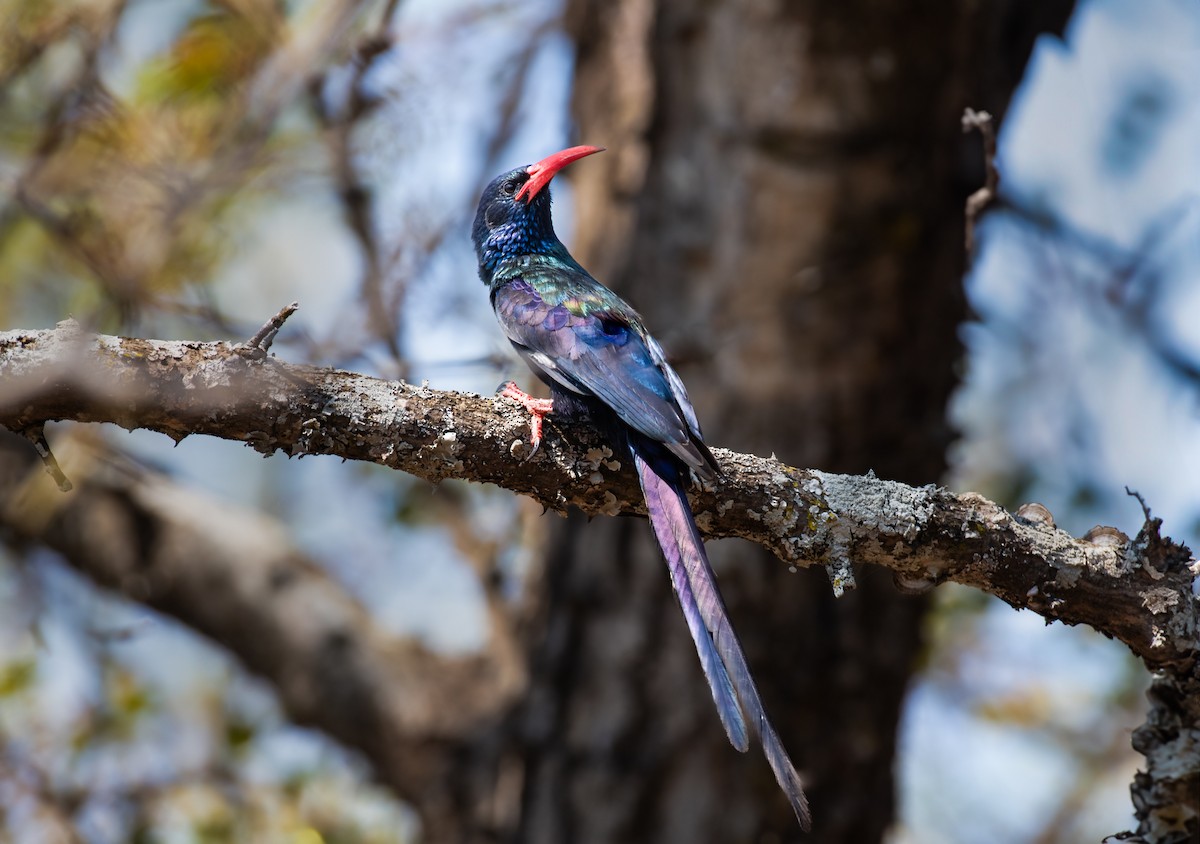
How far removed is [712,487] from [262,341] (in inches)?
33.6

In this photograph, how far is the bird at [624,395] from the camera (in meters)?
2.05

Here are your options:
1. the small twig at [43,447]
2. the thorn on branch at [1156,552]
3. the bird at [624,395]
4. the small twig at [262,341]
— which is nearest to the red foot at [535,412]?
the bird at [624,395]

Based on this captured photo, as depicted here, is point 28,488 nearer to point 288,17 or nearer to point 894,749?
point 288,17

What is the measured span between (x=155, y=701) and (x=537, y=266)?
3.55 metres

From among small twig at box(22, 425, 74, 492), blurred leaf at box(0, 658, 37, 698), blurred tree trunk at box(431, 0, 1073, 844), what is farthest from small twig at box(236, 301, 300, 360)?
blurred leaf at box(0, 658, 37, 698)

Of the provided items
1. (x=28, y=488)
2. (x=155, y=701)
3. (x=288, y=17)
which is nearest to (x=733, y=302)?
(x=288, y=17)

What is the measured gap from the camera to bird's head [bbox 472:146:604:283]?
3443mm

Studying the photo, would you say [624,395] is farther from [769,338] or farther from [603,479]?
[769,338]

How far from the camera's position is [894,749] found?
430cm

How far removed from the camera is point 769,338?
435cm

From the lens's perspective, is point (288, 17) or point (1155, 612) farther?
point (288, 17)

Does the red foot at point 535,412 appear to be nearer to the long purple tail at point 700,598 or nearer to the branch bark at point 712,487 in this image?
the branch bark at point 712,487

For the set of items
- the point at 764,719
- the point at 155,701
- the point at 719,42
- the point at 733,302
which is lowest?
the point at 764,719

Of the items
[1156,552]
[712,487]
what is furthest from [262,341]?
[1156,552]
